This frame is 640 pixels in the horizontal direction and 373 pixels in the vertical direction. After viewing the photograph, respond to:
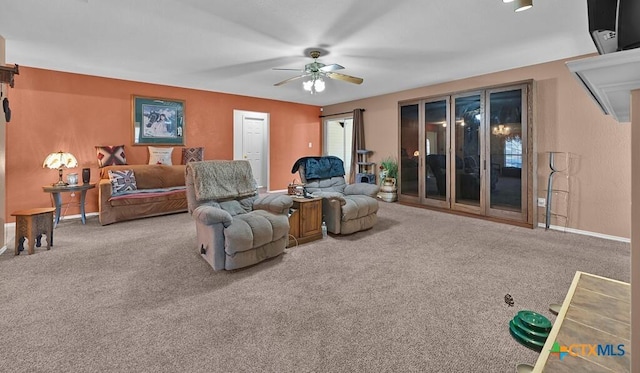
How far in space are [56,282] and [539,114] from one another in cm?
623

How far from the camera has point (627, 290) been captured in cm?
157

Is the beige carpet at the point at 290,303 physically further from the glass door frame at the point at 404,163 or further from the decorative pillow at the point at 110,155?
the glass door frame at the point at 404,163

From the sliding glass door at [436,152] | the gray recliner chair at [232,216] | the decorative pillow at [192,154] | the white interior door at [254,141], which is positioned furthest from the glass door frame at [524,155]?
the decorative pillow at [192,154]

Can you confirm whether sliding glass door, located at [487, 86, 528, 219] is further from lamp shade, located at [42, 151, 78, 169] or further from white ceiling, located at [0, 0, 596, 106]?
lamp shade, located at [42, 151, 78, 169]

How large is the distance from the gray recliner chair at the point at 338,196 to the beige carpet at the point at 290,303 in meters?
0.28

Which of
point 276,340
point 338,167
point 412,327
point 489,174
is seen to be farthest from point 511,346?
point 489,174

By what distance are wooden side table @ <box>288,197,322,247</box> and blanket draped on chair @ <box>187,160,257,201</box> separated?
57 centimetres

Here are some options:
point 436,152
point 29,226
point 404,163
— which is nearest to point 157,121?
point 29,226

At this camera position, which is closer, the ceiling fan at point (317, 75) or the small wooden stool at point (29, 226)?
the small wooden stool at point (29, 226)

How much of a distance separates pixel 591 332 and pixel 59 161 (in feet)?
19.9

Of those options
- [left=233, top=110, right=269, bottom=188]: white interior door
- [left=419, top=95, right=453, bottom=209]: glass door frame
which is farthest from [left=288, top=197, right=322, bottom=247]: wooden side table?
[left=233, top=110, right=269, bottom=188]: white interior door

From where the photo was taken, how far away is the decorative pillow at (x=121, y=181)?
188 inches

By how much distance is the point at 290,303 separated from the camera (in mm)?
2225

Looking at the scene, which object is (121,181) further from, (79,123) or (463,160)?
(463,160)
